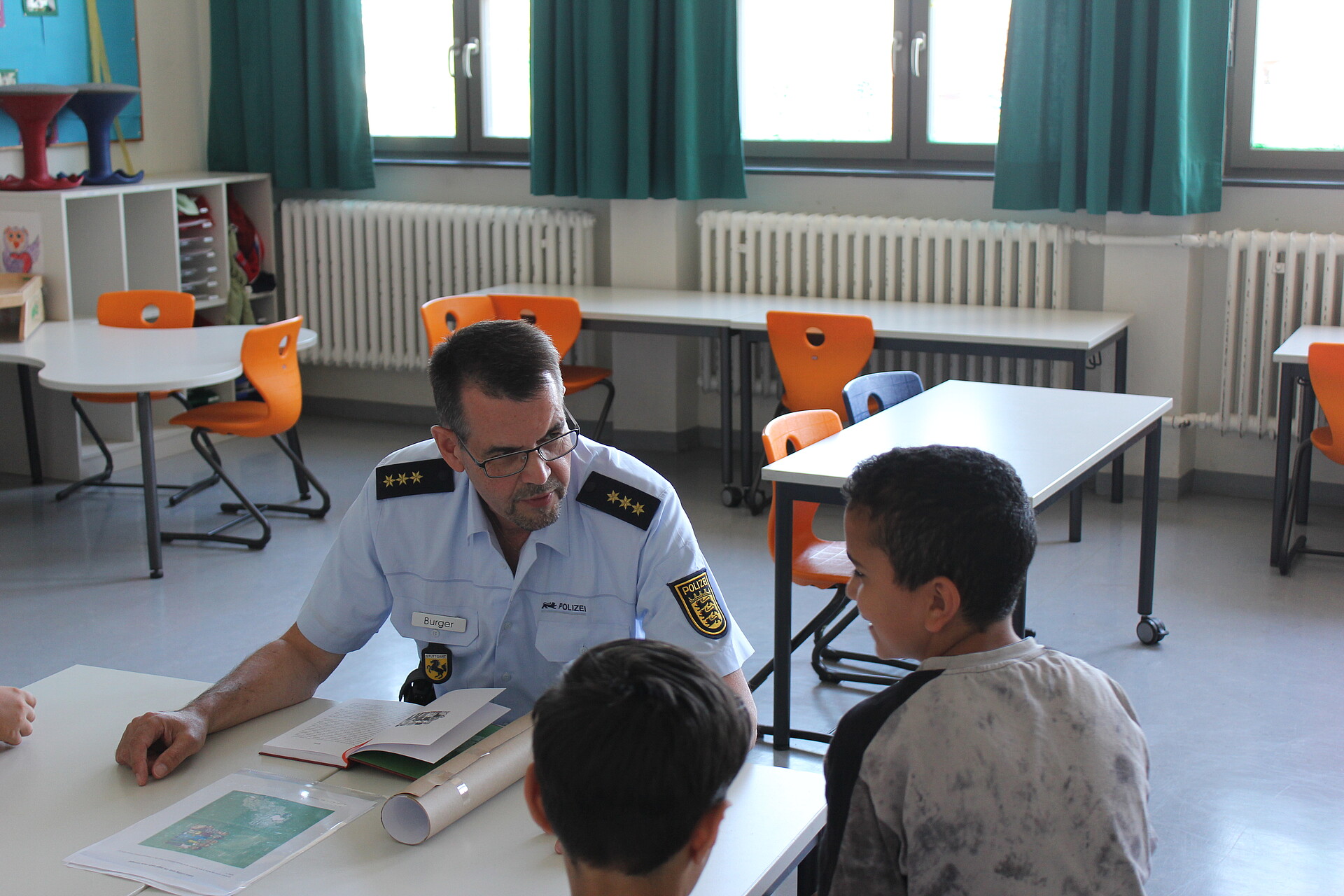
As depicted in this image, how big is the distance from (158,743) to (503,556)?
1.72ft

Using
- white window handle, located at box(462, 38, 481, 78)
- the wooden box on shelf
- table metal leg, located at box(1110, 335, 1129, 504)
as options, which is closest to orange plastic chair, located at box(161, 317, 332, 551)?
Answer: the wooden box on shelf

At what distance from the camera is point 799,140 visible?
5.69 m

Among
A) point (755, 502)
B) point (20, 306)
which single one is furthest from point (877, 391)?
point (20, 306)

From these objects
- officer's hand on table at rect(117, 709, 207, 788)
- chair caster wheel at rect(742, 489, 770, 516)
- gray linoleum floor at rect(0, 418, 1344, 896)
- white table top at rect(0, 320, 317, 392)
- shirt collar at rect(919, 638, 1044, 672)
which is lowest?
gray linoleum floor at rect(0, 418, 1344, 896)

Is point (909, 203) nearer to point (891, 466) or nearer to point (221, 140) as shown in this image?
point (221, 140)

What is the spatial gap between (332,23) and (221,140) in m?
0.83

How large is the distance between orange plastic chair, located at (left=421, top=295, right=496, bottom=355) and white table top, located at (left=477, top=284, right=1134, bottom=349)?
28cm

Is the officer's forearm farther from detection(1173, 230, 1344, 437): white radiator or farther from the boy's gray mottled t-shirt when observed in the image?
detection(1173, 230, 1344, 437): white radiator

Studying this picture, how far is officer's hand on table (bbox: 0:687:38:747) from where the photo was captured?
5.58 ft

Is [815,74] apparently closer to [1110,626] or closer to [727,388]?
[727,388]

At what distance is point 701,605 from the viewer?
188 centimetres

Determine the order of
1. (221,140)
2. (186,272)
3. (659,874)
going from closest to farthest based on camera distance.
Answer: (659,874) → (186,272) → (221,140)

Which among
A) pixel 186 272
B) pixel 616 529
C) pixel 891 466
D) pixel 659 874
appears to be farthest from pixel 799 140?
pixel 659 874

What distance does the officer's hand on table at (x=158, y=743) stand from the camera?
1.62 meters
